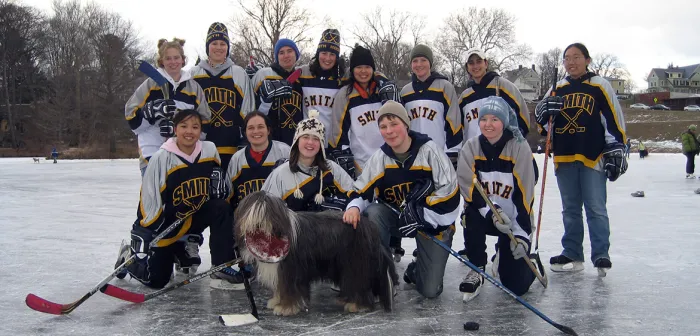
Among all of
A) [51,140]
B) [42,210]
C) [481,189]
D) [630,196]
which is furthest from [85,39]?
[481,189]

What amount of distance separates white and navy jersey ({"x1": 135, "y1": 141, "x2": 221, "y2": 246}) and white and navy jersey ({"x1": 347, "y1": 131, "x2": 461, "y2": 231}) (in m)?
1.01

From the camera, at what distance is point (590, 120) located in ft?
12.9

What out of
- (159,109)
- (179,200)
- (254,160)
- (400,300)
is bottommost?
(400,300)

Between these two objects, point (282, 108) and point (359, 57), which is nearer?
point (359, 57)

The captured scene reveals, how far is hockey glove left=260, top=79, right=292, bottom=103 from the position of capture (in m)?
3.99

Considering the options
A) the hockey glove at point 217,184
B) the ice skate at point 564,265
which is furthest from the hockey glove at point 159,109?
the ice skate at point 564,265

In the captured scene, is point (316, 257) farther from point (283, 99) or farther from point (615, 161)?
point (615, 161)

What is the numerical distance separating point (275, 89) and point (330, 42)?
0.61m

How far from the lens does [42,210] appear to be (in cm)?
710

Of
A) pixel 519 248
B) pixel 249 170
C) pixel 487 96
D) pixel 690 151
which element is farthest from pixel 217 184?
pixel 690 151

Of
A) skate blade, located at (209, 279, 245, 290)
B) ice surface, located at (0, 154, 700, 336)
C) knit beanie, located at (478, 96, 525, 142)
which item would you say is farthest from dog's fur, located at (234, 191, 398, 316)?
knit beanie, located at (478, 96, 525, 142)

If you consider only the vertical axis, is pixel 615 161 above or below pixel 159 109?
below

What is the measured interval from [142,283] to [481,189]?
2272 millimetres

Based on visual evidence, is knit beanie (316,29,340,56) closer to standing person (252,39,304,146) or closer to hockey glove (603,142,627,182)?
standing person (252,39,304,146)
